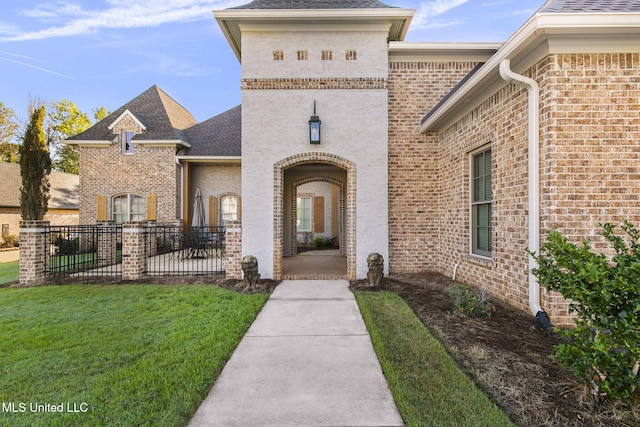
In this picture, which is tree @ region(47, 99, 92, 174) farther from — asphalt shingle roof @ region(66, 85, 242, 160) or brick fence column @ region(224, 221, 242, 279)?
brick fence column @ region(224, 221, 242, 279)

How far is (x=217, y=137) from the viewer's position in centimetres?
1527

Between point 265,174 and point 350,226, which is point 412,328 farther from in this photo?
point 265,174

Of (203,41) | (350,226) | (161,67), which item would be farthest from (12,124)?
(350,226)

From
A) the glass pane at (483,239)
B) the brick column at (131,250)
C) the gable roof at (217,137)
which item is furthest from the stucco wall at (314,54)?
the gable roof at (217,137)

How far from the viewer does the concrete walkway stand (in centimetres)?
238

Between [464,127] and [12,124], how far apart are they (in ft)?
111

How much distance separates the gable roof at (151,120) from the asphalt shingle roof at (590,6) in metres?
13.2

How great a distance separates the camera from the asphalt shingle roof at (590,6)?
153 inches

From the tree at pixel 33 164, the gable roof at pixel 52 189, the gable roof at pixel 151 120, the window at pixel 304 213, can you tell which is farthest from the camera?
the gable roof at pixel 52 189

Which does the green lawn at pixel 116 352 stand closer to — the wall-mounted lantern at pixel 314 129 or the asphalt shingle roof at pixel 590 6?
the wall-mounted lantern at pixel 314 129

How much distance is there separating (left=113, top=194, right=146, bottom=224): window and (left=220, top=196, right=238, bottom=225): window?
338 centimetres

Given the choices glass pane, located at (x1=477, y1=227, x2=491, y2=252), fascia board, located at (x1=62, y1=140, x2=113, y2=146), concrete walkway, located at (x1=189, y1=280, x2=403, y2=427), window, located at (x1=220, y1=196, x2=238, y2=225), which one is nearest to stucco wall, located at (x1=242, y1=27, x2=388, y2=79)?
glass pane, located at (x1=477, y1=227, x2=491, y2=252)

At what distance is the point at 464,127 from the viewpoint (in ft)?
20.9

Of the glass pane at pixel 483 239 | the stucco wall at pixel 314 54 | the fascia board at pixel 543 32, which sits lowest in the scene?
the glass pane at pixel 483 239
